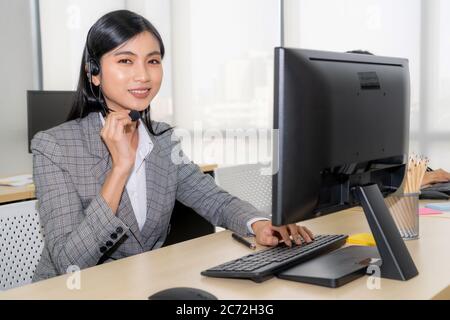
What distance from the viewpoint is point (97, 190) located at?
143cm

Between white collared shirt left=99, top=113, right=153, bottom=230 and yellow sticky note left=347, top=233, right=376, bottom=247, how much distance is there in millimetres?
552

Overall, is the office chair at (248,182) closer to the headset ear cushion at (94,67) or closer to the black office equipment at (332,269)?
the headset ear cushion at (94,67)

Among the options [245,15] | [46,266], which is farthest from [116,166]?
[245,15]

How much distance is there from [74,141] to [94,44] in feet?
0.87

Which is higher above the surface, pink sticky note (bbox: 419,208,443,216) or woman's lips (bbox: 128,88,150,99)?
woman's lips (bbox: 128,88,150,99)

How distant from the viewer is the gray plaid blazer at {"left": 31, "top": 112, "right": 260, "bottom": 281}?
1.26 meters

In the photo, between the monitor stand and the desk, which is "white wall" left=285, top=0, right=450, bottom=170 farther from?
the monitor stand

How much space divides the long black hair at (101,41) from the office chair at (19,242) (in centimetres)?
31

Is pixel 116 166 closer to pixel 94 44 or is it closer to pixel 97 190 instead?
pixel 97 190

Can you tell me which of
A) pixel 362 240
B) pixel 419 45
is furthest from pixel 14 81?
pixel 362 240

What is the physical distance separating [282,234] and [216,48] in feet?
10.6

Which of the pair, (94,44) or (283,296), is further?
(94,44)

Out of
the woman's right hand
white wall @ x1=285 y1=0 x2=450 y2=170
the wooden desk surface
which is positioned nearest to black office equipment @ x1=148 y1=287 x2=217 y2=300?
the woman's right hand

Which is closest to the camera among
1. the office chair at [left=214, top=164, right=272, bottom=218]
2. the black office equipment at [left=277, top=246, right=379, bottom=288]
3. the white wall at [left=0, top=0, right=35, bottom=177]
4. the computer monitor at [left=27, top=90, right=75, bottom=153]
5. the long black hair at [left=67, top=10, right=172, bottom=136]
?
the black office equipment at [left=277, top=246, right=379, bottom=288]
